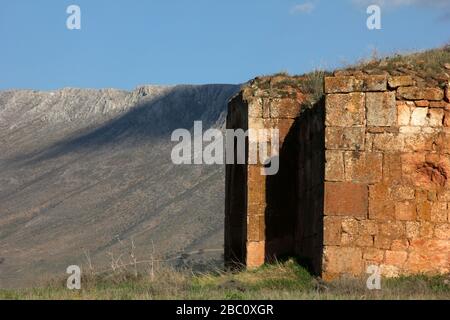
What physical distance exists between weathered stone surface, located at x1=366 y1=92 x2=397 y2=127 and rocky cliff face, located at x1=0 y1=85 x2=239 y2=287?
45.2 feet

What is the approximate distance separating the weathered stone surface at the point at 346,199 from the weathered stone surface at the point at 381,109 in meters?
0.92

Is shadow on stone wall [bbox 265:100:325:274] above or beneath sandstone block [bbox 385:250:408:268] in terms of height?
above

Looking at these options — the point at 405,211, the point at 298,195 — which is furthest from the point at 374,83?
the point at 298,195

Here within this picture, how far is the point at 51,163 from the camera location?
56812 mm

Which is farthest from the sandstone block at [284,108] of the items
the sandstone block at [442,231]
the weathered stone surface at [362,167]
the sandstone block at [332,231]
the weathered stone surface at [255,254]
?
the sandstone block at [442,231]

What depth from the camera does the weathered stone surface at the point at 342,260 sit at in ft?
40.8

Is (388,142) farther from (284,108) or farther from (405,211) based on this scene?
(284,108)

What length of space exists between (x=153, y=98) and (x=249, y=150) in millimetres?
51633

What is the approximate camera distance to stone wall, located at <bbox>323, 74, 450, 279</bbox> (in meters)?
12.5

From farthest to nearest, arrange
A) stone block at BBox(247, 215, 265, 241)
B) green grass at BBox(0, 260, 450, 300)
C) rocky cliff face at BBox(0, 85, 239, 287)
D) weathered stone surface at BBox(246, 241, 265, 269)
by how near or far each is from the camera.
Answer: rocky cliff face at BBox(0, 85, 239, 287), stone block at BBox(247, 215, 265, 241), weathered stone surface at BBox(246, 241, 265, 269), green grass at BBox(0, 260, 450, 300)

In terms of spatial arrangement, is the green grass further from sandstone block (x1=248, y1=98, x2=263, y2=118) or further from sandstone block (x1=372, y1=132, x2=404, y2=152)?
sandstone block (x1=248, y1=98, x2=263, y2=118)

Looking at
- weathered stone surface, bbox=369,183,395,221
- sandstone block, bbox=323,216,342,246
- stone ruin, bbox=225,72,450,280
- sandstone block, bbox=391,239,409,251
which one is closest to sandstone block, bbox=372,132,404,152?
stone ruin, bbox=225,72,450,280

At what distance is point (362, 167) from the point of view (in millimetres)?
12578

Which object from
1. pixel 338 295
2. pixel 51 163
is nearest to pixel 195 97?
pixel 51 163
